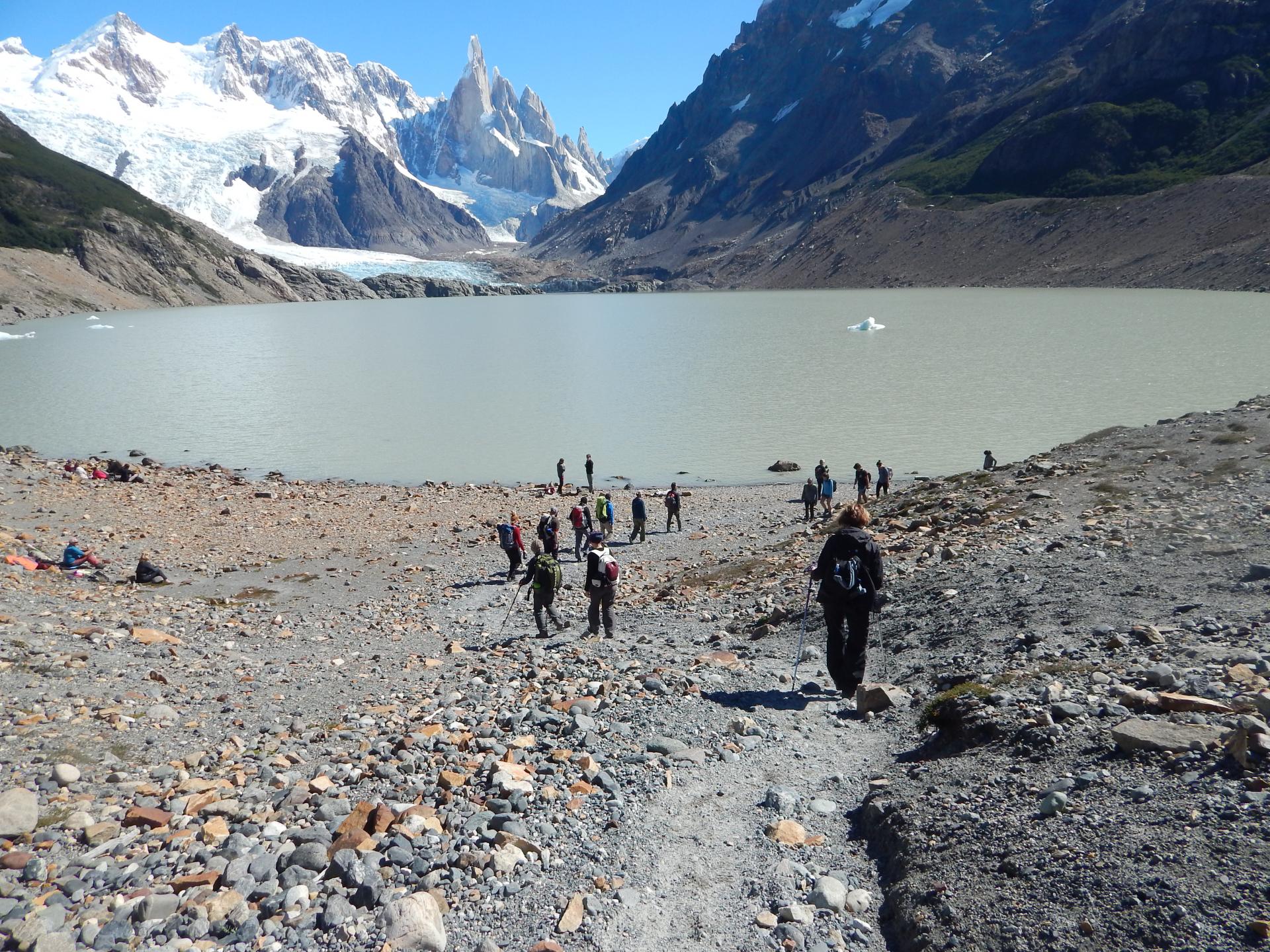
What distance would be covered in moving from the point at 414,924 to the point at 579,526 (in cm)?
1497

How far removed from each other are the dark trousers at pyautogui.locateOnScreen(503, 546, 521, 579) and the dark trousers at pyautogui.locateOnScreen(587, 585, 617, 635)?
513 cm

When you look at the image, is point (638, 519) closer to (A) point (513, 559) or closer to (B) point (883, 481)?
(A) point (513, 559)

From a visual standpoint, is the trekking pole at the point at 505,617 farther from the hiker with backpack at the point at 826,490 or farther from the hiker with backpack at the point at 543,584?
the hiker with backpack at the point at 826,490

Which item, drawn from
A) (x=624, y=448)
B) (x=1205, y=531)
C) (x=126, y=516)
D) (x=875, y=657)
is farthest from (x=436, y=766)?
(x=624, y=448)

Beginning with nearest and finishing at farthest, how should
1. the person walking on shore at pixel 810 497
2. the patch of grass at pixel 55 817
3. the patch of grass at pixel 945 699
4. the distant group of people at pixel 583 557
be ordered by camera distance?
the patch of grass at pixel 55 817 → the patch of grass at pixel 945 699 → the distant group of people at pixel 583 557 → the person walking on shore at pixel 810 497

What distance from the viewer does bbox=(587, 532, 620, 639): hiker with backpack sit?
12953mm

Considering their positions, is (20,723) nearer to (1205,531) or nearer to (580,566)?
(580,566)

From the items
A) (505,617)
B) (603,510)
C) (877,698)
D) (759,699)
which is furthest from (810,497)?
(877,698)

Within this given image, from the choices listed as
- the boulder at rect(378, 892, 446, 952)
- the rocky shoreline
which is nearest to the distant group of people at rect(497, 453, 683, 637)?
the rocky shoreline

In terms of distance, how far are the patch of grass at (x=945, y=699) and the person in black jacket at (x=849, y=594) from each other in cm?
109

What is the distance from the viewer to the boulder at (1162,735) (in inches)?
231

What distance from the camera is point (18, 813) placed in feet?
21.7

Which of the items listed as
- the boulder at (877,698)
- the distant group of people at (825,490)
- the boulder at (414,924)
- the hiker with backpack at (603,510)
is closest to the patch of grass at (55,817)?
the boulder at (414,924)

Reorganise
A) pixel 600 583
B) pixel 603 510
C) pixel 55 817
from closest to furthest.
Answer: pixel 55 817
pixel 600 583
pixel 603 510
